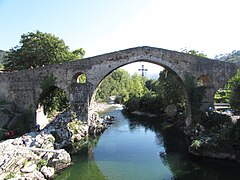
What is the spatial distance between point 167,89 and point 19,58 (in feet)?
52.7

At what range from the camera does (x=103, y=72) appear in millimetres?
20000

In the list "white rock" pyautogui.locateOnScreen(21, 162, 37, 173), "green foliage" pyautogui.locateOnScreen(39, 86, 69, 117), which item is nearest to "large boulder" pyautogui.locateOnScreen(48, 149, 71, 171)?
"white rock" pyautogui.locateOnScreen(21, 162, 37, 173)

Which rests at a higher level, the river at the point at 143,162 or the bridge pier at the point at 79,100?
the bridge pier at the point at 79,100

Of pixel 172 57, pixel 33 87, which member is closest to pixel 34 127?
pixel 33 87

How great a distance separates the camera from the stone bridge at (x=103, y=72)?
19.0 meters

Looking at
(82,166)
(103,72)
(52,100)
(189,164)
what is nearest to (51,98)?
(52,100)

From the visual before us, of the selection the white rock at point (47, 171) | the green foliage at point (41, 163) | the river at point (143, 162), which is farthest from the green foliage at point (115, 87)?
the white rock at point (47, 171)

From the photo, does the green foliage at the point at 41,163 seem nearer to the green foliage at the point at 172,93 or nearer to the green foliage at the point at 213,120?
the green foliage at the point at 213,120

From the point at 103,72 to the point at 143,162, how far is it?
8.80 meters

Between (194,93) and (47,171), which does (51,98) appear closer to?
(47,171)

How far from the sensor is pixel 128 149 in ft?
53.3

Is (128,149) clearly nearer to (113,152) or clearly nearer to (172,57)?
(113,152)

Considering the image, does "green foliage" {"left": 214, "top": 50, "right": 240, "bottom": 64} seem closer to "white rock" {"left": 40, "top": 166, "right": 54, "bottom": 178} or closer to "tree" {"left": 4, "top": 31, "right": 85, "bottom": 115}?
"tree" {"left": 4, "top": 31, "right": 85, "bottom": 115}

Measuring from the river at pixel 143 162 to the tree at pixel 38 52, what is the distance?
36.1 feet
